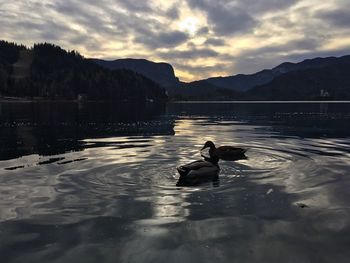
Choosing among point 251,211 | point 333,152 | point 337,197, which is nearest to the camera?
point 251,211

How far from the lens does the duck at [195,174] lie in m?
17.9

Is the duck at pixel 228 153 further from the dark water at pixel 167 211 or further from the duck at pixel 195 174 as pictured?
the duck at pixel 195 174

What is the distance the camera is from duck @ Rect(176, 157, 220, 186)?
17906 mm

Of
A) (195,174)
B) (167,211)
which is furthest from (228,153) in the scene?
(167,211)

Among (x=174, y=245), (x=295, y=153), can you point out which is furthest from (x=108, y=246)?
(x=295, y=153)

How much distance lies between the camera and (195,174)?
18.3 m

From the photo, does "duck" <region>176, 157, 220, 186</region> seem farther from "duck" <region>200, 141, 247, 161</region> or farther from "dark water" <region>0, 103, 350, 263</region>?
"duck" <region>200, 141, 247, 161</region>

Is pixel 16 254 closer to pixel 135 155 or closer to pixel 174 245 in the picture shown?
pixel 174 245

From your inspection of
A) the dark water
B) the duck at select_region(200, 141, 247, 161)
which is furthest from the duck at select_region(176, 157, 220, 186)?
the duck at select_region(200, 141, 247, 161)

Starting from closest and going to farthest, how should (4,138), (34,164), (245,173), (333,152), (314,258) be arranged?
(314,258), (245,173), (34,164), (333,152), (4,138)

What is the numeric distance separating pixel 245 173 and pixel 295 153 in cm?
839

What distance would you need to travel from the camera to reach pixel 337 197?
1567 cm

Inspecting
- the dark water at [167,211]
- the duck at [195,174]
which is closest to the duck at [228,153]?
the dark water at [167,211]

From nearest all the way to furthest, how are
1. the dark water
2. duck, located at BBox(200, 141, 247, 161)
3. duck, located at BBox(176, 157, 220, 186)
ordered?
1. the dark water
2. duck, located at BBox(176, 157, 220, 186)
3. duck, located at BBox(200, 141, 247, 161)
